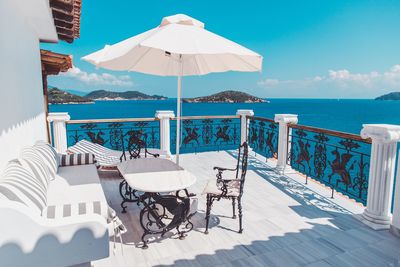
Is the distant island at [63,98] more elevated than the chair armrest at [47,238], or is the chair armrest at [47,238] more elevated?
the distant island at [63,98]

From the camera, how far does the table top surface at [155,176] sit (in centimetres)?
285

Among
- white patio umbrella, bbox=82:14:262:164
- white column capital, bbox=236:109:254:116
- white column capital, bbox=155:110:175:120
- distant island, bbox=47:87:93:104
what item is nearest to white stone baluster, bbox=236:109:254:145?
white column capital, bbox=236:109:254:116

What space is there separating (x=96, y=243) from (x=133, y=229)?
1408 mm

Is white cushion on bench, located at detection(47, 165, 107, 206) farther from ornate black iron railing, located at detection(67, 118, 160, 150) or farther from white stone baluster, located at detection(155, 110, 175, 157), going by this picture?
white stone baluster, located at detection(155, 110, 175, 157)

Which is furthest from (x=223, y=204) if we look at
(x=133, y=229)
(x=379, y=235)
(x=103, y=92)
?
(x=103, y=92)

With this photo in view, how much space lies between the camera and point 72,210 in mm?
2238

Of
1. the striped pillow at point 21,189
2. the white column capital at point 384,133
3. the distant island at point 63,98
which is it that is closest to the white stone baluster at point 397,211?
the white column capital at point 384,133

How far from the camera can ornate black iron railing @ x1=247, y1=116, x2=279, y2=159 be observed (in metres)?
6.18

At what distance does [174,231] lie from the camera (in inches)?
125

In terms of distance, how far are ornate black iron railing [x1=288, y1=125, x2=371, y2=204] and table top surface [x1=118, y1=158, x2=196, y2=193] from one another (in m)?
2.45

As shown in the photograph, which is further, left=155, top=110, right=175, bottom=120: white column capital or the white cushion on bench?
left=155, top=110, right=175, bottom=120: white column capital

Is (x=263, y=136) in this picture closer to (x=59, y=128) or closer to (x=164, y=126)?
(x=164, y=126)

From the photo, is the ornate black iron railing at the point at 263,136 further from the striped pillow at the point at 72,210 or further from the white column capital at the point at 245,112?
the striped pillow at the point at 72,210

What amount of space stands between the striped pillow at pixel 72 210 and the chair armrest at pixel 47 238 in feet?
1.25
